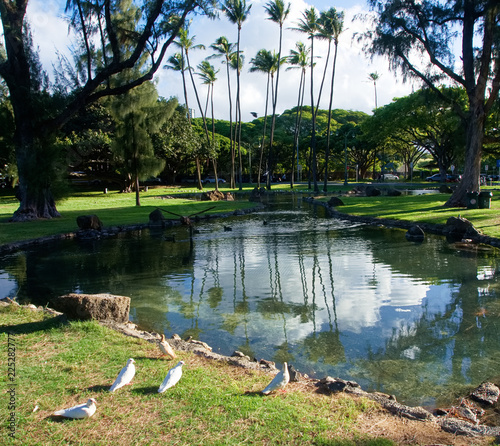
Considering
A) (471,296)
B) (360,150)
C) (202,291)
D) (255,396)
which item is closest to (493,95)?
(471,296)

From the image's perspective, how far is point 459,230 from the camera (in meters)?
16.5

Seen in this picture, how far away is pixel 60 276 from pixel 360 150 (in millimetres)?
65621

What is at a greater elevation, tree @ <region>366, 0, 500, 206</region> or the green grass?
tree @ <region>366, 0, 500, 206</region>

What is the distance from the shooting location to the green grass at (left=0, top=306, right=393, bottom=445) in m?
3.47

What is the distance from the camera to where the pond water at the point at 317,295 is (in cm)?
600

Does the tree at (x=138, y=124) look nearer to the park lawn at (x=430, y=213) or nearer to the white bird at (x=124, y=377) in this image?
the park lawn at (x=430, y=213)

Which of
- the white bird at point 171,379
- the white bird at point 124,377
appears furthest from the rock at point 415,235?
the white bird at point 124,377

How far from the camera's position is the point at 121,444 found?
338 centimetres

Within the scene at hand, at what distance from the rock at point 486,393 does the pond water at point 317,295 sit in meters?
0.25

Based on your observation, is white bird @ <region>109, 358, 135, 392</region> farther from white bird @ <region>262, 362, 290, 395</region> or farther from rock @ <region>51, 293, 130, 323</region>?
rock @ <region>51, 293, 130, 323</region>

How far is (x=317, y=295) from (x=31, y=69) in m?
20.7

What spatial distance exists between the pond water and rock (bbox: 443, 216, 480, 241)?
2.42 feet

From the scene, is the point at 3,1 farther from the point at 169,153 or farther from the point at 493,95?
the point at 169,153

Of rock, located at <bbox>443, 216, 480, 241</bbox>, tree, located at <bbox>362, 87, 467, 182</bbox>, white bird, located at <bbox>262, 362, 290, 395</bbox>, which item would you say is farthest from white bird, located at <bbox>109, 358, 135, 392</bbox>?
tree, located at <bbox>362, 87, 467, 182</bbox>
